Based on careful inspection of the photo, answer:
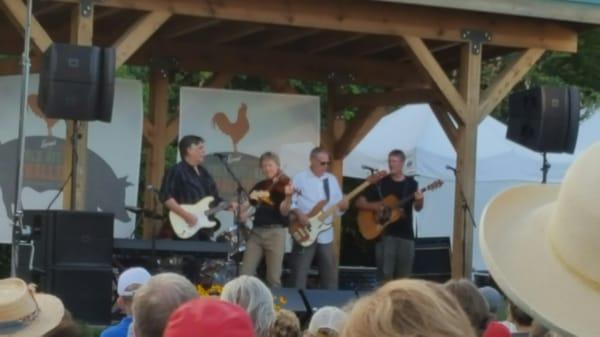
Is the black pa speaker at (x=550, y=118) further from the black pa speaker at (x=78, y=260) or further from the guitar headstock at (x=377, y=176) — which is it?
the black pa speaker at (x=78, y=260)

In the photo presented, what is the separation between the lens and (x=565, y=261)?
7.02ft

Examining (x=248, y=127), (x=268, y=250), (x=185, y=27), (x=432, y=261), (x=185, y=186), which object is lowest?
(x=432, y=261)

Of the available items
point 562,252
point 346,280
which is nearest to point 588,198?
point 562,252

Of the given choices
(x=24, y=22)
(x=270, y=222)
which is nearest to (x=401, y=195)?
(x=270, y=222)

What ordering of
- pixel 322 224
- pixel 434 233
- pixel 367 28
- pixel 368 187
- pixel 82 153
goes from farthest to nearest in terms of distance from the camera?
pixel 434 233, pixel 368 187, pixel 322 224, pixel 367 28, pixel 82 153

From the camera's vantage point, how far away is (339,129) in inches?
601

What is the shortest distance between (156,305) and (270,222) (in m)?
8.67

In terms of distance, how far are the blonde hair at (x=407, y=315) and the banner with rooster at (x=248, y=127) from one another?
11.5m

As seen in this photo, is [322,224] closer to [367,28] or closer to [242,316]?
[367,28]

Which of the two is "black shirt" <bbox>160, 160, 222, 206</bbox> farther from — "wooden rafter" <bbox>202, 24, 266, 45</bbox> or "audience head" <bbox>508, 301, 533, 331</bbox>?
"audience head" <bbox>508, 301, 533, 331</bbox>

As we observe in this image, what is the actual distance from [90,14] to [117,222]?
334 cm

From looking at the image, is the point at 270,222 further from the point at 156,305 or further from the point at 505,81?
the point at 156,305

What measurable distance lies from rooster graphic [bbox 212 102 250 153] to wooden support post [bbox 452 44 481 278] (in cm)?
289

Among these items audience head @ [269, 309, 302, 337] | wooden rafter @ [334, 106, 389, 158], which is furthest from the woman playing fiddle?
audience head @ [269, 309, 302, 337]
